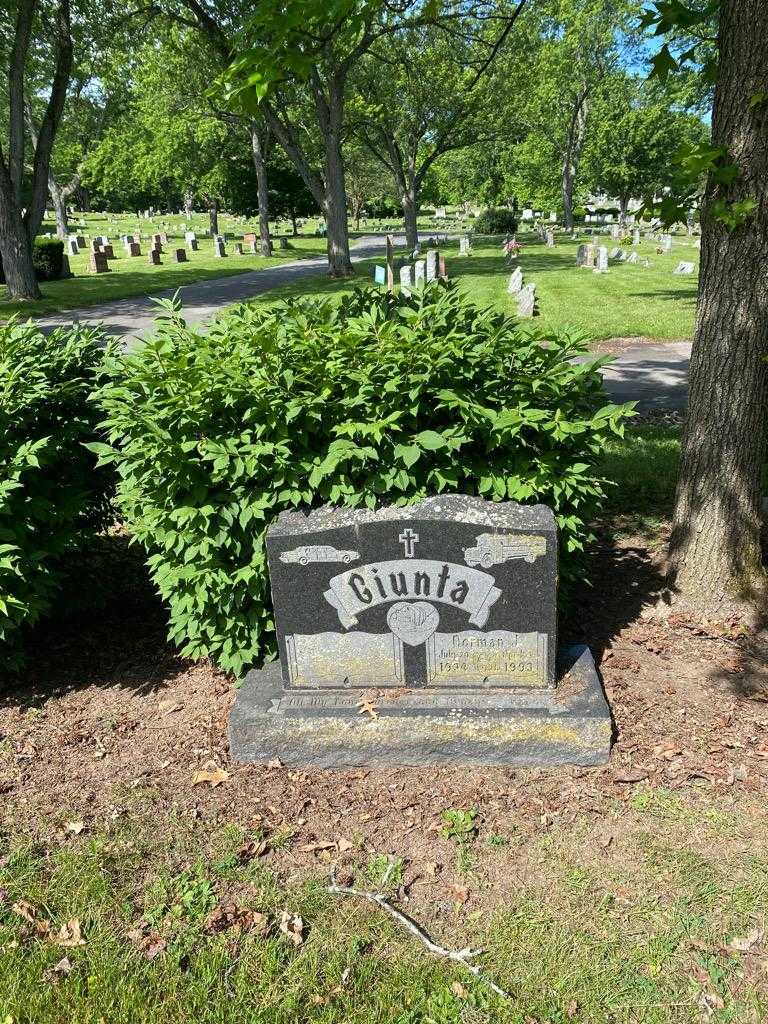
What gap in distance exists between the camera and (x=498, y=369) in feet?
12.9

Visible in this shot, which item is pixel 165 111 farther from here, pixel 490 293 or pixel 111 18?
pixel 490 293

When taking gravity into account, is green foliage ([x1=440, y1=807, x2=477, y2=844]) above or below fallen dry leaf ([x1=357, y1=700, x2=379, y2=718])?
below

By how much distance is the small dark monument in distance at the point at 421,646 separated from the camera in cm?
371

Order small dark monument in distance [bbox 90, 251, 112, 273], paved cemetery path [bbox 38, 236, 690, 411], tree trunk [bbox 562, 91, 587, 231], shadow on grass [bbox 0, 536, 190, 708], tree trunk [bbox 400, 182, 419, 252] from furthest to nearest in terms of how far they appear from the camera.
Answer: tree trunk [bbox 562, 91, 587, 231], tree trunk [bbox 400, 182, 419, 252], small dark monument in distance [bbox 90, 251, 112, 273], paved cemetery path [bbox 38, 236, 690, 411], shadow on grass [bbox 0, 536, 190, 708]

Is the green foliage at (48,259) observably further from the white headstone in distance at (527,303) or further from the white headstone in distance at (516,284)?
the white headstone in distance at (527,303)

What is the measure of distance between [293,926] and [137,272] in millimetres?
32438

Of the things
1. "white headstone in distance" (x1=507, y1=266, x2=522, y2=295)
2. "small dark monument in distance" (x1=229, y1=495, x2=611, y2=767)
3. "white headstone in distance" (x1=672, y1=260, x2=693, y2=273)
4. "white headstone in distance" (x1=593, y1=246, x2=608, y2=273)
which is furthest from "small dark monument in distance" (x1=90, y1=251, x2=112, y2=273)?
"small dark monument in distance" (x1=229, y1=495, x2=611, y2=767)

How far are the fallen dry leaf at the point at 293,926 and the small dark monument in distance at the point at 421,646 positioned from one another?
907 millimetres

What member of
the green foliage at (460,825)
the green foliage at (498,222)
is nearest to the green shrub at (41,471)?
the green foliage at (460,825)

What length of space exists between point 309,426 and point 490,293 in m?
19.2

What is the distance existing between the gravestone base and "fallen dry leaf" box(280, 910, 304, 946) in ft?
2.97

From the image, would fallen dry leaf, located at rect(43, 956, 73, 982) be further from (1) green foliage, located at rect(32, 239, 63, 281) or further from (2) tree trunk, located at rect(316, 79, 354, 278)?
(1) green foliage, located at rect(32, 239, 63, 281)

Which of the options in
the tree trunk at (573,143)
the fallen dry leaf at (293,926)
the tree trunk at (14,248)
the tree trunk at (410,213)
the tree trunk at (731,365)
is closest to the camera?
the fallen dry leaf at (293,926)

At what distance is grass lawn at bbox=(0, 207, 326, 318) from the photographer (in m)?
22.1
